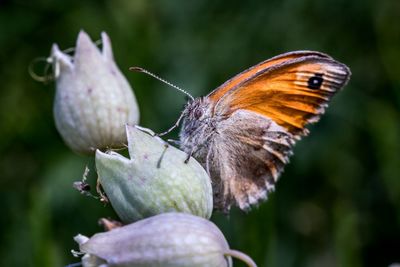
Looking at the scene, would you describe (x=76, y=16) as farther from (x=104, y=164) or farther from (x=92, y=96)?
(x=104, y=164)

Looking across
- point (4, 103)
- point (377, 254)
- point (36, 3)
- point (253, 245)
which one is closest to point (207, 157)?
point (253, 245)

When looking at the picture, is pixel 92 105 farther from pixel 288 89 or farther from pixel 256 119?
pixel 288 89

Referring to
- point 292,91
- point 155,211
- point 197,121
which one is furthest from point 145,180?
point 292,91

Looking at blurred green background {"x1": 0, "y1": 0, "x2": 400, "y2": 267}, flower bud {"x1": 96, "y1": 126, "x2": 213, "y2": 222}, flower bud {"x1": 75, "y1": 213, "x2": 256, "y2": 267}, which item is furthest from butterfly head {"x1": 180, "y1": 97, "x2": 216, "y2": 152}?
blurred green background {"x1": 0, "y1": 0, "x2": 400, "y2": 267}

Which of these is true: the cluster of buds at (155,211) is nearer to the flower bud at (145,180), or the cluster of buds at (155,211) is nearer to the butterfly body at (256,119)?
the flower bud at (145,180)

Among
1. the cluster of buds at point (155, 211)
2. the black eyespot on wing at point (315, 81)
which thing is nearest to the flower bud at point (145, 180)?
the cluster of buds at point (155, 211)
